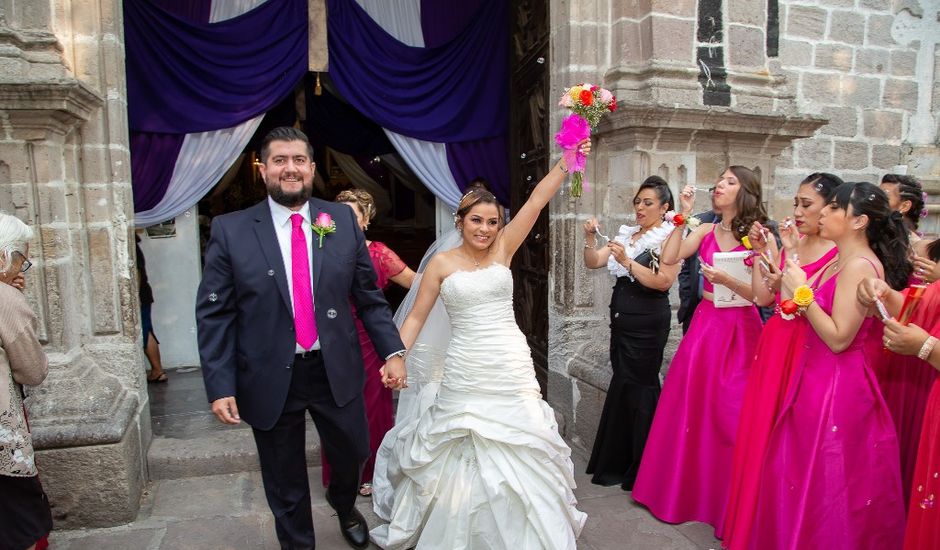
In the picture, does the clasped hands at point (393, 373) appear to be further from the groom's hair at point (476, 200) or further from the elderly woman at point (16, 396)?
the elderly woman at point (16, 396)

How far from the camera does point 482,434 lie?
10.1 feet

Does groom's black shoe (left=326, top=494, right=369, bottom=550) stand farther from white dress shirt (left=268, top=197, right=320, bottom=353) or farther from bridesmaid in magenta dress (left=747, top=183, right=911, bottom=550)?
bridesmaid in magenta dress (left=747, top=183, right=911, bottom=550)

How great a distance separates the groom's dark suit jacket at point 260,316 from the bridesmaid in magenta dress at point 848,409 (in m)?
1.99

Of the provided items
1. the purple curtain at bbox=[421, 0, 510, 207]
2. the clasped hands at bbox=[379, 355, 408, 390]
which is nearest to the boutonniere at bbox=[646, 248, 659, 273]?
the clasped hands at bbox=[379, 355, 408, 390]

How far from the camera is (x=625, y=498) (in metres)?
4.00

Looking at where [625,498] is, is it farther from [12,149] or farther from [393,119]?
[12,149]

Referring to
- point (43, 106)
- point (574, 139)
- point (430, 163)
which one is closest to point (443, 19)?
point (430, 163)

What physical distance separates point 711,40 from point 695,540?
11.3ft

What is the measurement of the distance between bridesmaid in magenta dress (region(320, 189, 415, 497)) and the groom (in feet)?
3.06

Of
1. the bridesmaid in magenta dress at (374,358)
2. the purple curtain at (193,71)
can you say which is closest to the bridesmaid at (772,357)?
the bridesmaid in magenta dress at (374,358)

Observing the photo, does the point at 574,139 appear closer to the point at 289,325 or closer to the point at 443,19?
the point at 289,325

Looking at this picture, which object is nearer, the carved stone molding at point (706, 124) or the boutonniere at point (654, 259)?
the boutonniere at point (654, 259)

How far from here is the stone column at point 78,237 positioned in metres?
3.55

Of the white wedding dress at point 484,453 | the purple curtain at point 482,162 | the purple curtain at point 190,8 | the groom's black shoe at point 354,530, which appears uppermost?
the purple curtain at point 190,8
